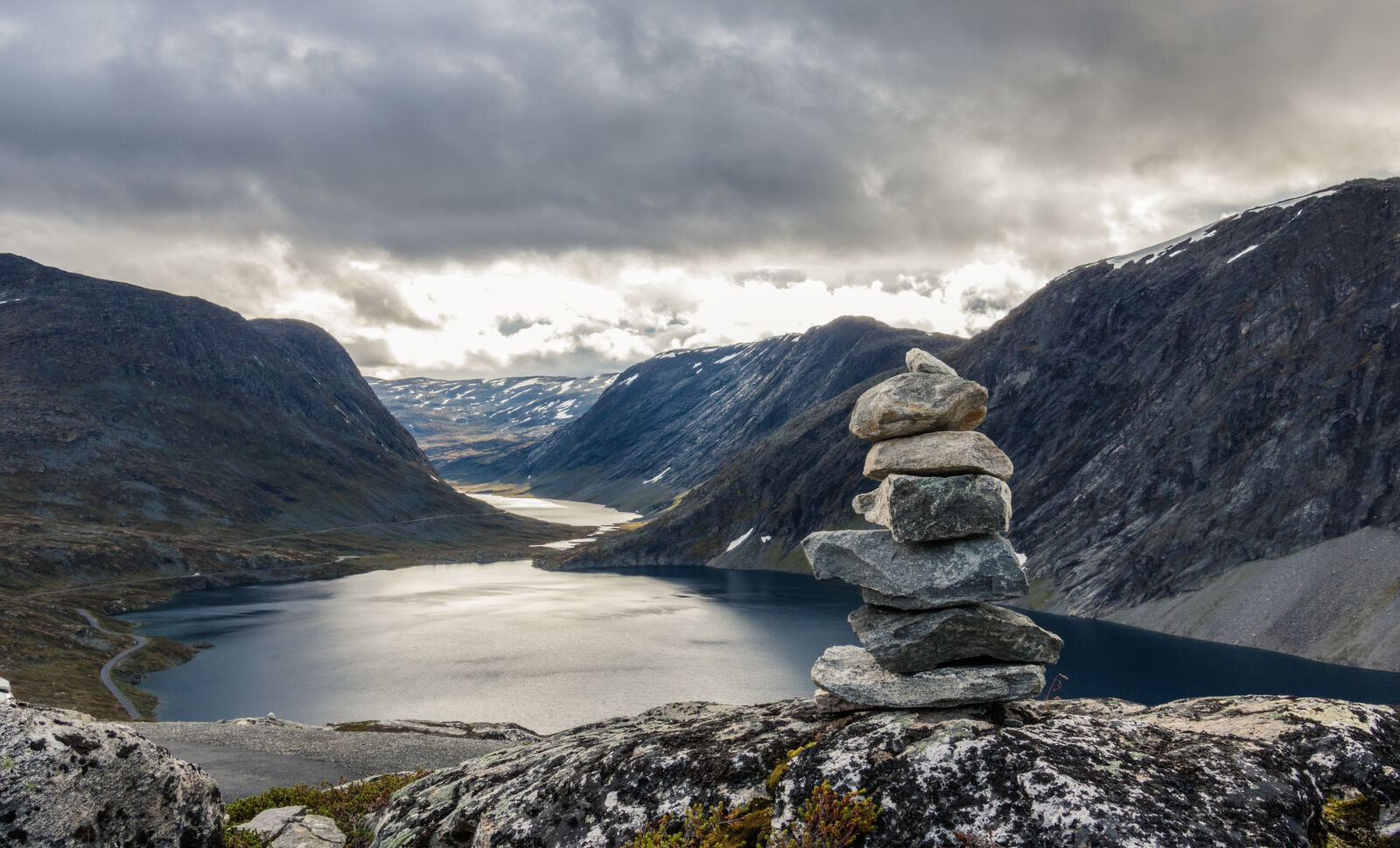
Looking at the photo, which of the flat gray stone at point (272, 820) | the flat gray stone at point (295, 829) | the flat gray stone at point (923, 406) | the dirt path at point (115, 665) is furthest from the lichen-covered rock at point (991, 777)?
the dirt path at point (115, 665)

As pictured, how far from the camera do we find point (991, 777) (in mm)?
9883

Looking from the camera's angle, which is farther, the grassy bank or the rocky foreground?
the grassy bank

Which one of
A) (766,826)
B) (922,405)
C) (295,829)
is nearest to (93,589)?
(295,829)

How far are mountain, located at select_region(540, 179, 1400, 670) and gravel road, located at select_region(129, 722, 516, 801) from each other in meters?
108

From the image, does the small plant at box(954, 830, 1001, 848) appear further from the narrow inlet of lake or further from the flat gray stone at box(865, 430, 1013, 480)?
the narrow inlet of lake

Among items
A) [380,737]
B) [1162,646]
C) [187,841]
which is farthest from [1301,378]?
[187,841]

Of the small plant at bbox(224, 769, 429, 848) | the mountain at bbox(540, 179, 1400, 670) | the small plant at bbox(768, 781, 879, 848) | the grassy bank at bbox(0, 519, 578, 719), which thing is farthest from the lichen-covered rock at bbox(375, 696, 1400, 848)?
the mountain at bbox(540, 179, 1400, 670)

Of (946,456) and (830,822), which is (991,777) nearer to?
(830,822)

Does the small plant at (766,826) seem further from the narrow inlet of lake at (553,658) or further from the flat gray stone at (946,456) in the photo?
the narrow inlet of lake at (553,658)

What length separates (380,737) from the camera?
47344 millimetres

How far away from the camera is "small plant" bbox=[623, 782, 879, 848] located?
31.7 ft

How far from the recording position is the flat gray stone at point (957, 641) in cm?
1410

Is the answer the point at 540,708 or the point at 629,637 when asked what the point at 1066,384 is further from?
the point at 540,708

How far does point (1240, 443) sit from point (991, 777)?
160 meters
